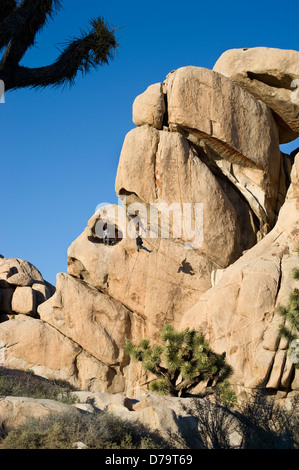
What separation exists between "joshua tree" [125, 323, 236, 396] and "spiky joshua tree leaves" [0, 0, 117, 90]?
6149 millimetres

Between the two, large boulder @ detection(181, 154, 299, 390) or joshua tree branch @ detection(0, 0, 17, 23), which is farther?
large boulder @ detection(181, 154, 299, 390)

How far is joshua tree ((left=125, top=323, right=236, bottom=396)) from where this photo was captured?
13469mm

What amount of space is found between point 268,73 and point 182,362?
11.9 m

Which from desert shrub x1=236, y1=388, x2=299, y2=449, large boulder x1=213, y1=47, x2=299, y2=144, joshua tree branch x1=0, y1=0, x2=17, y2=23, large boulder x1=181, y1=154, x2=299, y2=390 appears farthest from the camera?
large boulder x1=213, y1=47, x2=299, y2=144

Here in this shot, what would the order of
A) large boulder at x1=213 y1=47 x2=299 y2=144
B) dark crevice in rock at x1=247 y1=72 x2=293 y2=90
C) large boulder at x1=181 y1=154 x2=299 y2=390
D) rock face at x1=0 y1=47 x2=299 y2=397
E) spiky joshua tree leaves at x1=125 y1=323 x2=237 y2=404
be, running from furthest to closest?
dark crevice in rock at x1=247 y1=72 x2=293 y2=90 < large boulder at x1=213 y1=47 x2=299 y2=144 < rock face at x1=0 y1=47 x2=299 y2=397 < large boulder at x1=181 y1=154 x2=299 y2=390 < spiky joshua tree leaves at x1=125 y1=323 x2=237 y2=404

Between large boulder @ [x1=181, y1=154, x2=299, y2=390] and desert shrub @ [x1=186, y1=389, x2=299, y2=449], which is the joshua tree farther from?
desert shrub @ [x1=186, y1=389, x2=299, y2=449]

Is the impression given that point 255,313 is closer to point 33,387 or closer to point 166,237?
point 166,237

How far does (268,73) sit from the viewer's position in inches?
830

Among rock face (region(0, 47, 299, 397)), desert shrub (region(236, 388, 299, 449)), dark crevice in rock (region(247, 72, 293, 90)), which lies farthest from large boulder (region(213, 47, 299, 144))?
desert shrub (region(236, 388, 299, 449))

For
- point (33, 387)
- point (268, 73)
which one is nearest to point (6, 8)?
point (33, 387)

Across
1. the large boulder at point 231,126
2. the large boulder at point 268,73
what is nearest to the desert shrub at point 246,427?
the large boulder at point 231,126

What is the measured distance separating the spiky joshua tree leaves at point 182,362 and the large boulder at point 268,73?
11.0 m

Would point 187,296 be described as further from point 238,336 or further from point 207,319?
point 238,336
